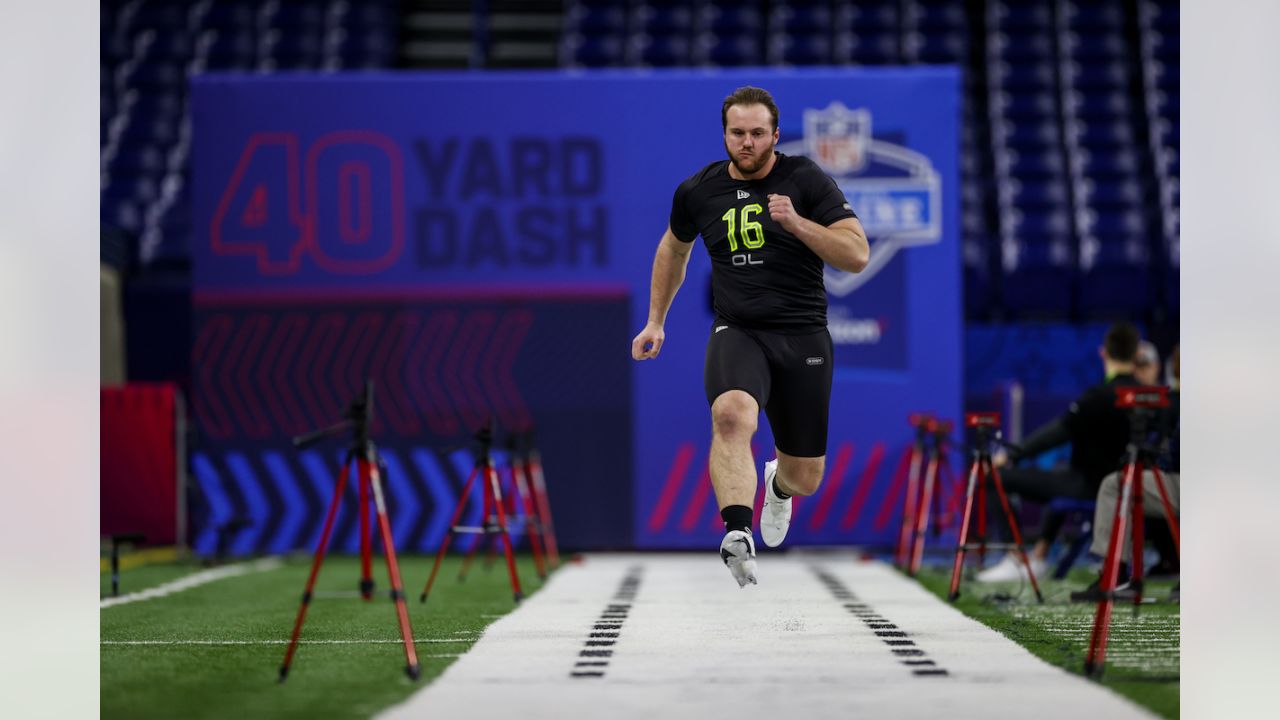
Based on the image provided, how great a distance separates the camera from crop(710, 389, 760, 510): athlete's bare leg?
490cm

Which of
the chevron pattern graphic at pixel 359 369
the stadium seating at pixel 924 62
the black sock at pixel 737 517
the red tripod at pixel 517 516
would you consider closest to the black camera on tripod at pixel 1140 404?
the black sock at pixel 737 517

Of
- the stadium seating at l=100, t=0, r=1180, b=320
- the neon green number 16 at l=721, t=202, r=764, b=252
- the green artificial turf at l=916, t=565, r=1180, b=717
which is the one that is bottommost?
the green artificial turf at l=916, t=565, r=1180, b=717

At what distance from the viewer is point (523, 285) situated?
10.3m

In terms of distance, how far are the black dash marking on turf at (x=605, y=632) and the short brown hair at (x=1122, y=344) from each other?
238 centimetres

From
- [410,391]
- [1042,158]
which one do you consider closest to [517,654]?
[410,391]

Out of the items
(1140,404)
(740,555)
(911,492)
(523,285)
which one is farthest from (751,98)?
(523,285)

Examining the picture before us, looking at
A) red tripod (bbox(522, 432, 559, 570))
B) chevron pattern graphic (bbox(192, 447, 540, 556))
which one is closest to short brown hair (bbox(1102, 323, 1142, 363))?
red tripod (bbox(522, 432, 559, 570))

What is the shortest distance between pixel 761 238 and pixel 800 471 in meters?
0.84

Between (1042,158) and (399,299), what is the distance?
6.90 metres

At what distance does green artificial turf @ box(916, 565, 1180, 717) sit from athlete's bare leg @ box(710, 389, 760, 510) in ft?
3.47

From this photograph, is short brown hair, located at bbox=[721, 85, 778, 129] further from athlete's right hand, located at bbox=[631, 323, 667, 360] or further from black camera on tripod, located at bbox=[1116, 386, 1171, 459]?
black camera on tripod, located at bbox=[1116, 386, 1171, 459]

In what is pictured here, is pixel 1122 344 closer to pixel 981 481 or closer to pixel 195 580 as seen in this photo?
pixel 981 481
